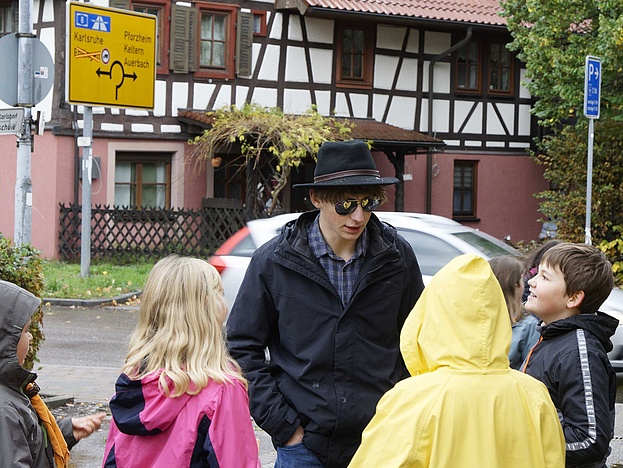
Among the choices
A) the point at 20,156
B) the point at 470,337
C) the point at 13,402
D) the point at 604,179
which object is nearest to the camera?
the point at 470,337

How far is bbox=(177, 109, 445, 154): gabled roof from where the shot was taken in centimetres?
2273

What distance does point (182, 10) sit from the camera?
22.8 m

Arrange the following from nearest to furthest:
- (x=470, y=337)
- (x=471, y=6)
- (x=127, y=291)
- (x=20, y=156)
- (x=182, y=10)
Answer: (x=470, y=337), (x=20, y=156), (x=127, y=291), (x=182, y=10), (x=471, y=6)

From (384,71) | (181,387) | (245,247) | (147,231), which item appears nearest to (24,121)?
(245,247)

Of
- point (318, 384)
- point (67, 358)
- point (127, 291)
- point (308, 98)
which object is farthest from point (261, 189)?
point (318, 384)

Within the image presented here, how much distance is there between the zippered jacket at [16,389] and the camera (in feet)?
11.1

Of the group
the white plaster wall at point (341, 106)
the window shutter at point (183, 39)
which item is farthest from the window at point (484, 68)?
the window shutter at point (183, 39)

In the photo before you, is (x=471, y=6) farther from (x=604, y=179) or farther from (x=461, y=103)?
(x=604, y=179)

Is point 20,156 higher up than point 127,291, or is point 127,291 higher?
point 20,156

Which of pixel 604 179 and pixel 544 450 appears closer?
pixel 544 450

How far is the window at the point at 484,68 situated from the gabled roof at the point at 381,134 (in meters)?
2.65

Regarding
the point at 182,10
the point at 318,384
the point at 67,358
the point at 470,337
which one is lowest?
the point at 67,358

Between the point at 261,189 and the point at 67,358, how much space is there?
12104 mm

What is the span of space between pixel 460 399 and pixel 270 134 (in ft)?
62.5
